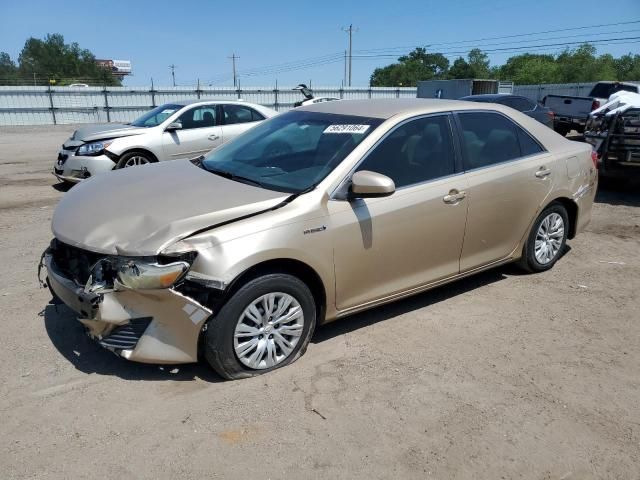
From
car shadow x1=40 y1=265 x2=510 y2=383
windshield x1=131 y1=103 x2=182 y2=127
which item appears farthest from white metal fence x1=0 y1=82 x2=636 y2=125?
car shadow x1=40 y1=265 x2=510 y2=383

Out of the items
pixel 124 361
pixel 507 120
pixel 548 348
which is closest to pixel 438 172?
pixel 507 120

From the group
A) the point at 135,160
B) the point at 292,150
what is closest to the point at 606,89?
the point at 135,160

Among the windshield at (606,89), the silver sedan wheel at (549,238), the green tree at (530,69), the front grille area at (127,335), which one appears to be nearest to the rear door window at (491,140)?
the silver sedan wheel at (549,238)

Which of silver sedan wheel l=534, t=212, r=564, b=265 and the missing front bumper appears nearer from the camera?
the missing front bumper

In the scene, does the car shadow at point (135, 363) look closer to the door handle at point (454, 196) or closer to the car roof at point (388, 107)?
the door handle at point (454, 196)

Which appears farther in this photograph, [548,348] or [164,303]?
[548,348]

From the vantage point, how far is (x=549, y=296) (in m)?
4.79

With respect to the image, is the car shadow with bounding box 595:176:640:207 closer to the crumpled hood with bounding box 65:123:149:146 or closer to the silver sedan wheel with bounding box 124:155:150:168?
the silver sedan wheel with bounding box 124:155:150:168

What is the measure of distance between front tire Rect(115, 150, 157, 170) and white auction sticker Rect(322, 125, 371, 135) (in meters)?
5.63

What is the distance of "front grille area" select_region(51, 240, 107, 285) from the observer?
319 cm

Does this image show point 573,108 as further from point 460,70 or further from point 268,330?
point 460,70

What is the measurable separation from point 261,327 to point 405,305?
65.3 inches

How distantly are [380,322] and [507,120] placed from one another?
7.21 ft

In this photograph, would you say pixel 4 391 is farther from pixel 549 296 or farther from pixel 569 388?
pixel 549 296
